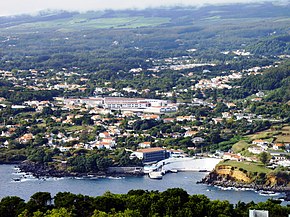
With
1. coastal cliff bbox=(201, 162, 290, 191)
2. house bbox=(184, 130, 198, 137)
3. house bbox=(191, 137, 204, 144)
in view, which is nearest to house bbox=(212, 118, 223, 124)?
house bbox=(184, 130, 198, 137)

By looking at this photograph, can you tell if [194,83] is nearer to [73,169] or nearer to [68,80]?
[68,80]

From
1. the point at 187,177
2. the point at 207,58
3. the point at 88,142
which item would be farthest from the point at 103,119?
the point at 207,58

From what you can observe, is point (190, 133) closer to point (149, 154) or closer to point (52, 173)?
point (149, 154)

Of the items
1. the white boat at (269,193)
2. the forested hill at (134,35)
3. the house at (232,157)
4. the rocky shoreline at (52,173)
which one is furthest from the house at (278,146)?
the forested hill at (134,35)

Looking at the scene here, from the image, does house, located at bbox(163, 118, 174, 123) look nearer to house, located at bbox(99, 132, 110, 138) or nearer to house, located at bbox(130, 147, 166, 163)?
house, located at bbox(99, 132, 110, 138)

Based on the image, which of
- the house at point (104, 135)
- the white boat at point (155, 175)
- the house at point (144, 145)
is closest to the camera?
the white boat at point (155, 175)

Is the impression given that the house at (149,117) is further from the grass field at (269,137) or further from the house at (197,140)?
the grass field at (269,137)

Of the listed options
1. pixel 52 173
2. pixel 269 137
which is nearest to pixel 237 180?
pixel 269 137
